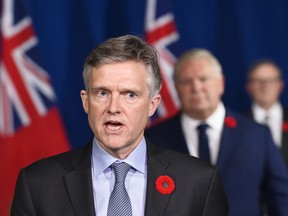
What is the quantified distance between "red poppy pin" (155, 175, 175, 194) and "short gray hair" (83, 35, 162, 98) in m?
0.28

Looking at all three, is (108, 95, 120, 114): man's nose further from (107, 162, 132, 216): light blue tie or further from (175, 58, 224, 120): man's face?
(175, 58, 224, 120): man's face

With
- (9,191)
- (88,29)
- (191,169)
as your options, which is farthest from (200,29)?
(191,169)

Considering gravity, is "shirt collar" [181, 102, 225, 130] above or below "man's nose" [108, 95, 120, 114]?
below

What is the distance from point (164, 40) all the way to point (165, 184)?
2.65 metres

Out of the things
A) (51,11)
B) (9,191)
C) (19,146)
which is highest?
(51,11)

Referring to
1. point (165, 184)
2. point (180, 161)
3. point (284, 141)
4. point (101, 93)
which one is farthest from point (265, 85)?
point (101, 93)

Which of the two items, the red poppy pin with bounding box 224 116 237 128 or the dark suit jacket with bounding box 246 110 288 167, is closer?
the red poppy pin with bounding box 224 116 237 128

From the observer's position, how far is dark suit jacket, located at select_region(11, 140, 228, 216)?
1924 mm

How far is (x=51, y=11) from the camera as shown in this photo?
423 centimetres

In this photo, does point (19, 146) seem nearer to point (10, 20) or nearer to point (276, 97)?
point (10, 20)

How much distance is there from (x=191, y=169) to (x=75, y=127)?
2.40 m

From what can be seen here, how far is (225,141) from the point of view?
301cm

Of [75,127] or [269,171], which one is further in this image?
[75,127]

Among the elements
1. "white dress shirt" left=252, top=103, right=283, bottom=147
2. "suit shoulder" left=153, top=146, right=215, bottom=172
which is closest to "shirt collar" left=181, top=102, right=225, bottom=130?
"suit shoulder" left=153, top=146, right=215, bottom=172
